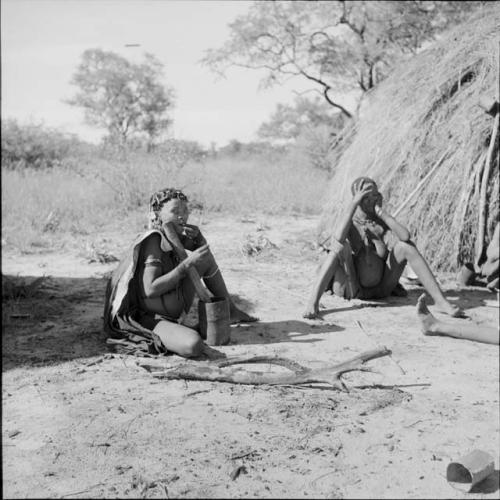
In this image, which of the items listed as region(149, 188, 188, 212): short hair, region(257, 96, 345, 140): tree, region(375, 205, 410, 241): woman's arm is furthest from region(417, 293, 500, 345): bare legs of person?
region(257, 96, 345, 140): tree

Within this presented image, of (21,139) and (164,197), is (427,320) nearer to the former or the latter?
(164,197)

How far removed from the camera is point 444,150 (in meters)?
6.45

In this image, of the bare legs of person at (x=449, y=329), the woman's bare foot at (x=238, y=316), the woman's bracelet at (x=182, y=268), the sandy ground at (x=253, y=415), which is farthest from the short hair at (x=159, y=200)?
the bare legs of person at (x=449, y=329)

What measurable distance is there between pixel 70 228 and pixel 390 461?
252 inches

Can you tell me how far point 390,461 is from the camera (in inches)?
98.0

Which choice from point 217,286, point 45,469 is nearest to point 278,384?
point 217,286

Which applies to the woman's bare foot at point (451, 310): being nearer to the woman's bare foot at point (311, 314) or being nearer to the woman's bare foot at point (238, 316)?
the woman's bare foot at point (311, 314)

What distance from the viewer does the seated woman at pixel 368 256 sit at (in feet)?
16.4

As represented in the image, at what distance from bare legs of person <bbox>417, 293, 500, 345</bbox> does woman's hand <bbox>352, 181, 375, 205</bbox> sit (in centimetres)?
136

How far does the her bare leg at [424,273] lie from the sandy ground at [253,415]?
9.5 inches

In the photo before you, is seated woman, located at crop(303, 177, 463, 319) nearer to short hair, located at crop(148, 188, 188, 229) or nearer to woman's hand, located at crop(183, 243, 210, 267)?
woman's hand, located at crop(183, 243, 210, 267)

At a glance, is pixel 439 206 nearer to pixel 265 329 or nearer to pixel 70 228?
pixel 265 329

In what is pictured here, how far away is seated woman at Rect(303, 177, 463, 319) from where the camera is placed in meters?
5.00

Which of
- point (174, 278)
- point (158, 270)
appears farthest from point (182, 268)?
point (158, 270)
